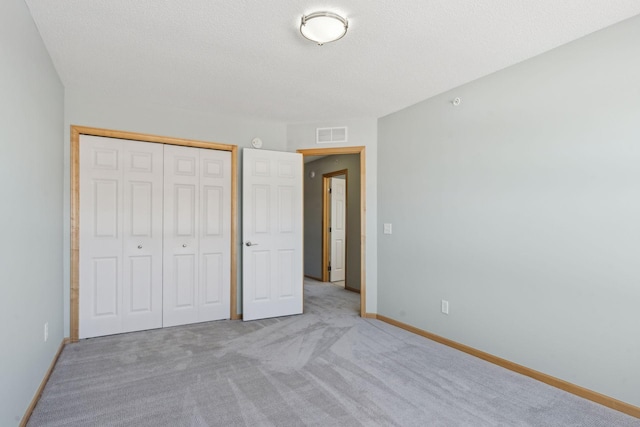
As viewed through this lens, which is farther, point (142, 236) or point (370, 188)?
point (370, 188)

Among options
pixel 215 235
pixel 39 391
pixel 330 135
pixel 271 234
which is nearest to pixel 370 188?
pixel 330 135

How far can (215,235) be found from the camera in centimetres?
397

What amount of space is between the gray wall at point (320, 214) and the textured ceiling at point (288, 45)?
7.53 ft

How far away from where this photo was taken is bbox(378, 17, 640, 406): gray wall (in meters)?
Answer: 2.15

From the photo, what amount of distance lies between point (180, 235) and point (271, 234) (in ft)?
3.33

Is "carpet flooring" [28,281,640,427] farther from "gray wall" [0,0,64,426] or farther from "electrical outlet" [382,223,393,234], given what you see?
"electrical outlet" [382,223,393,234]

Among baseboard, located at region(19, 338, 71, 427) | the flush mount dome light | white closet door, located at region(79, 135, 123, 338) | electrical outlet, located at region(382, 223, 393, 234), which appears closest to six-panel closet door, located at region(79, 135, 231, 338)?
white closet door, located at region(79, 135, 123, 338)

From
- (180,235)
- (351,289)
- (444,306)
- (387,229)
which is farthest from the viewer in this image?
(351,289)

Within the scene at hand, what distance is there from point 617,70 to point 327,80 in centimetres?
202

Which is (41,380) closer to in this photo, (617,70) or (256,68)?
(256,68)

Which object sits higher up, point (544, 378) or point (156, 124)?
point (156, 124)

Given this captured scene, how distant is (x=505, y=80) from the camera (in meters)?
2.79

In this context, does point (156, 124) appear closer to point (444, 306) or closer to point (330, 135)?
point (330, 135)

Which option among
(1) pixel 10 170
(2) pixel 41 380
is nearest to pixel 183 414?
(2) pixel 41 380
